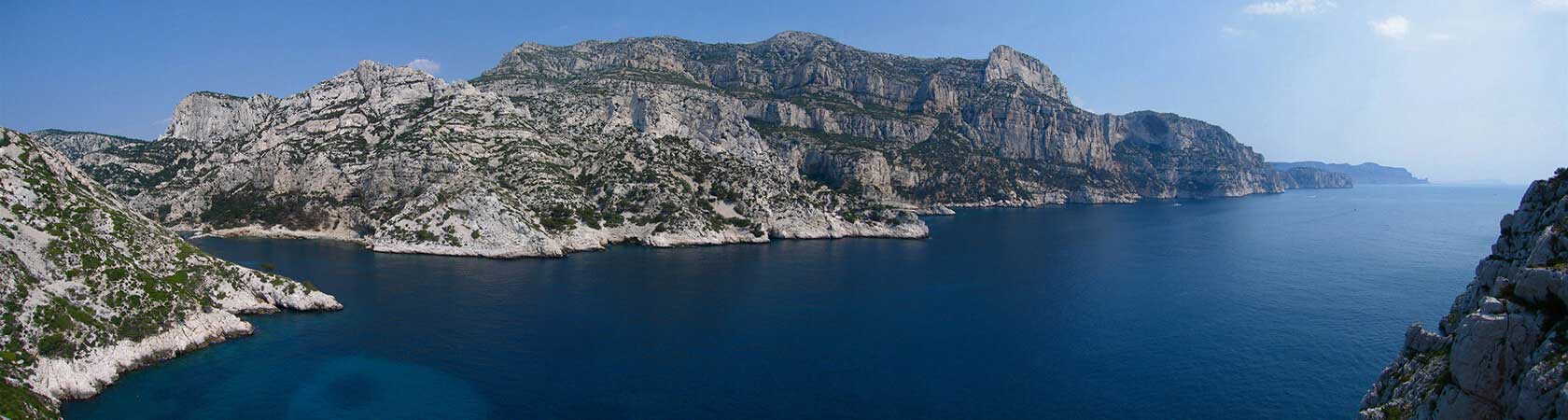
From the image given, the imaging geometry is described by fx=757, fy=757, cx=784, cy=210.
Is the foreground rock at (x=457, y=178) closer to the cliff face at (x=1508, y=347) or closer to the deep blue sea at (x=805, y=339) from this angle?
the deep blue sea at (x=805, y=339)

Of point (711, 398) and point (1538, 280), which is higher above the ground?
point (1538, 280)

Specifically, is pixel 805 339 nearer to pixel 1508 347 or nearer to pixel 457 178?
pixel 1508 347

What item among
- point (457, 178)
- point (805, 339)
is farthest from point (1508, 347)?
point (457, 178)

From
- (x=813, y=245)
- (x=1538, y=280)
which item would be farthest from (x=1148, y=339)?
(x=813, y=245)

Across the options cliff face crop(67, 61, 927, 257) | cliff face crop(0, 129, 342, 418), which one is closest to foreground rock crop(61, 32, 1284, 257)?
cliff face crop(67, 61, 927, 257)

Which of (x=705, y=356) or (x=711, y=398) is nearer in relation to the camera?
→ (x=711, y=398)

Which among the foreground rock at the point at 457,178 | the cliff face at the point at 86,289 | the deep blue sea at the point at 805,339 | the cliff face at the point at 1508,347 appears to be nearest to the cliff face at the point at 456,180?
the foreground rock at the point at 457,178

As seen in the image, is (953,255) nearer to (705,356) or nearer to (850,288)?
(850,288)
